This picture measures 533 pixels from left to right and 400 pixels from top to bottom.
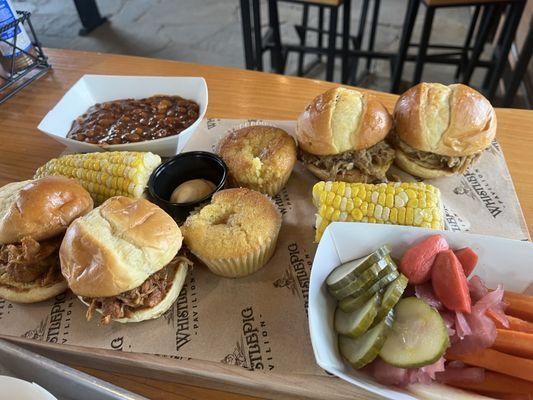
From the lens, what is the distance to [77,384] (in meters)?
1.03

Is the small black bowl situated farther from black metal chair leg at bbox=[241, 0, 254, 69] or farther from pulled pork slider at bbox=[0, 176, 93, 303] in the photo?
black metal chair leg at bbox=[241, 0, 254, 69]

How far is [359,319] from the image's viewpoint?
1100 mm

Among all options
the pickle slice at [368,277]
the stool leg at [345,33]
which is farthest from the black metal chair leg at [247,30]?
the pickle slice at [368,277]

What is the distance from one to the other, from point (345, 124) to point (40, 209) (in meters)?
1.15

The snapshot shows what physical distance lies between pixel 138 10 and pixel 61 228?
6128 mm

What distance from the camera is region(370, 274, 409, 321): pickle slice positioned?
1.10m

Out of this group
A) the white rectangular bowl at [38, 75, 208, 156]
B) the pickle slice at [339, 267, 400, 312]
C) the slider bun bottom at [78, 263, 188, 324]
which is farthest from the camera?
the white rectangular bowl at [38, 75, 208, 156]

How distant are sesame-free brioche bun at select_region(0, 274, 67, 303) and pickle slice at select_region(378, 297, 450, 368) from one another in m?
1.11

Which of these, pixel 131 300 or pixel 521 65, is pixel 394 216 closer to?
pixel 131 300

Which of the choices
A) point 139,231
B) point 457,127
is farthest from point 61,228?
point 457,127

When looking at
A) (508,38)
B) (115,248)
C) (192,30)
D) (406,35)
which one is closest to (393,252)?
(115,248)

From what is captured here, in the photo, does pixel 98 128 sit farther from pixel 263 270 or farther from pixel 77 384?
pixel 77 384

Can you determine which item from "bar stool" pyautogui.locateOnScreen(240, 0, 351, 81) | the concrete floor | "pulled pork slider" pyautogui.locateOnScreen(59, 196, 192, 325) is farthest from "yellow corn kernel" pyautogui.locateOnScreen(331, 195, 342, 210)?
the concrete floor

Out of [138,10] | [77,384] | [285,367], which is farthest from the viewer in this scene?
[138,10]
